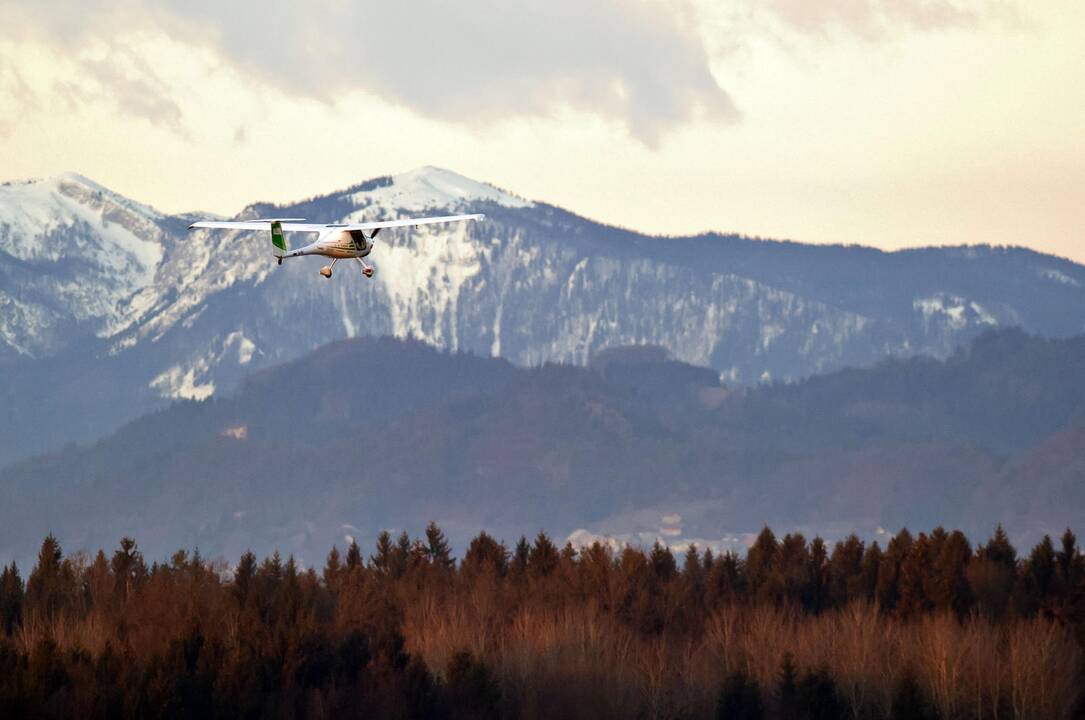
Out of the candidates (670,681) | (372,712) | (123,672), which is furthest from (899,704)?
(123,672)

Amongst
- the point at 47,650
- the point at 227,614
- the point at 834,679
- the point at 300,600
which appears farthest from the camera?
the point at 300,600

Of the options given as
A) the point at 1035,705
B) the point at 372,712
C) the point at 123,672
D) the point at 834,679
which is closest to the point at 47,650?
the point at 123,672

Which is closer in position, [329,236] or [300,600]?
[329,236]

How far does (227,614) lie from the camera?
18212cm

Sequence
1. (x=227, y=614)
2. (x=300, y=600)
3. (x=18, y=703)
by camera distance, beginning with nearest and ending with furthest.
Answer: (x=18, y=703)
(x=227, y=614)
(x=300, y=600)

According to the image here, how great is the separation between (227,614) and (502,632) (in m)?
Answer: 22.6

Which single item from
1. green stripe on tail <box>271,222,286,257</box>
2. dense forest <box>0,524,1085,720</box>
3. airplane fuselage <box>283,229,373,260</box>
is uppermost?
green stripe on tail <box>271,222,286,257</box>

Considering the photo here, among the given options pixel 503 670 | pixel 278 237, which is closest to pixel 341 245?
pixel 278 237

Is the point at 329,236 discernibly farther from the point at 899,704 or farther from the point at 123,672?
the point at 899,704

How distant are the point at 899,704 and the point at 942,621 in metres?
38.7

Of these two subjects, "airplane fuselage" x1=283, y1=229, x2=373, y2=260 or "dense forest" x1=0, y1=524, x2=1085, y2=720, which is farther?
"dense forest" x1=0, y1=524, x2=1085, y2=720

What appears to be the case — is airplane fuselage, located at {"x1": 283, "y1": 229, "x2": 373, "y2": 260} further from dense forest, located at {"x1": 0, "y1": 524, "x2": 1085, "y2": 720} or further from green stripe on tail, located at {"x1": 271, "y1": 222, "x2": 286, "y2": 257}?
dense forest, located at {"x1": 0, "y1": 524, "x2": 1085, "y2": 720}

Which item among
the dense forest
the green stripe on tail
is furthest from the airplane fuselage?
the dense forest

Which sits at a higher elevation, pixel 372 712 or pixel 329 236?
pixel 329 236
